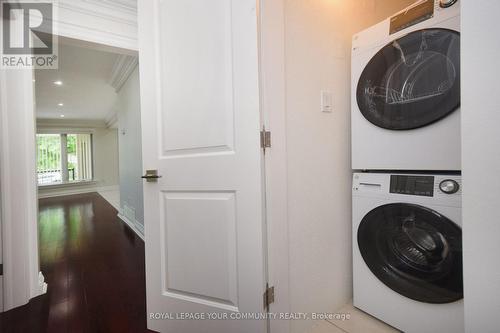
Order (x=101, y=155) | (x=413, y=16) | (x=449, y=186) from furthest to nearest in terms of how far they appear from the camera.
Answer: (x=101, y=155), (x=413, y=16), (x=449, y=186)

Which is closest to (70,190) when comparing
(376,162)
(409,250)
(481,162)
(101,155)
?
(101,155)

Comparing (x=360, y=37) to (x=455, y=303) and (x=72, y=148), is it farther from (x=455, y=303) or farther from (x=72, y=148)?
(x=72, y=148)

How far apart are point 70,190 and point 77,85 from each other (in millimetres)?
4644

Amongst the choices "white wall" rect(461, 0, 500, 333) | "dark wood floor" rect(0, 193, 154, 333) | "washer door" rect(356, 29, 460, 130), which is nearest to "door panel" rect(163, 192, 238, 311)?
"dark wood floor" rect(0, 193, 154, 333)

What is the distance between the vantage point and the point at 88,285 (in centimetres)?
171

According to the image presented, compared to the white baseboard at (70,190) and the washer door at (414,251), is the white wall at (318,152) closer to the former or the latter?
the washer door at (414,251)

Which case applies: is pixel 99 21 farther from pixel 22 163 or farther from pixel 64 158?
pixel 64 158

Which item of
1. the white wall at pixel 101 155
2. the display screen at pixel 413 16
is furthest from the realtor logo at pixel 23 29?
the white wall at pixel 101 155

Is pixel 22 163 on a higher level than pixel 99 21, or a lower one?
lower

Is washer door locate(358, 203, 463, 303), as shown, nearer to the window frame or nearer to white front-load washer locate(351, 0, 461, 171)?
white front-load washer locate(351, 0, 461, 171)

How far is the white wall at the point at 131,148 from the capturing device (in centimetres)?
272

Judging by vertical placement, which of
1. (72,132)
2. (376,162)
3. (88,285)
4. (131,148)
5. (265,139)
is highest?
(72,132)

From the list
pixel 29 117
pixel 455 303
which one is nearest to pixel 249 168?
pixel 455 303

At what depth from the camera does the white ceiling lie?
106 inches
